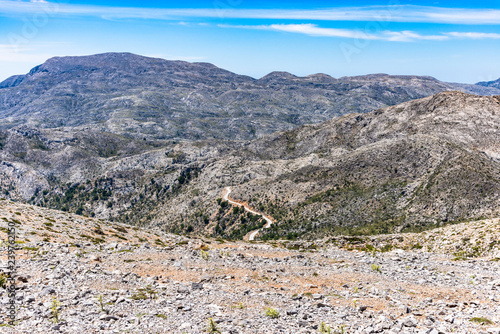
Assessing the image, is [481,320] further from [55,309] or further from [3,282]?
[3,282]

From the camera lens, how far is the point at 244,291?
66.4ft

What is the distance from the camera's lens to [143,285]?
809 inches

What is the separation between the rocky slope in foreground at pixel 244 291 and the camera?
1558cm

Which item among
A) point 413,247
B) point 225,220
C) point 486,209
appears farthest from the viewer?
point 225,220

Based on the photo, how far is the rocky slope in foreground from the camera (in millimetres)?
15578

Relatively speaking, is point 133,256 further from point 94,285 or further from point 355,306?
point 355,306

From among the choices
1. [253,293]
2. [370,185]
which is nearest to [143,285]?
[253,293]

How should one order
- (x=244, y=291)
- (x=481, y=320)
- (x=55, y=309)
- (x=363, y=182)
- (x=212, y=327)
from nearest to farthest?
(x=212, y=327), (x=55, y=309), (x=481, y=320), (x=244, y=291), (x=363, y=182)

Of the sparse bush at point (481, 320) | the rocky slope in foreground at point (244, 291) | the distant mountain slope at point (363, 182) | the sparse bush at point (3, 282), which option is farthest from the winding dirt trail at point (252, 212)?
the sparse bush at point (481, 320)

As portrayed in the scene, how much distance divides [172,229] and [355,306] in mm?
120885

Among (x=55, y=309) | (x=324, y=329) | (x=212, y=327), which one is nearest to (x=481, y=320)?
(x=324, y=329)

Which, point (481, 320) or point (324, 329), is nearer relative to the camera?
point (324, 329)

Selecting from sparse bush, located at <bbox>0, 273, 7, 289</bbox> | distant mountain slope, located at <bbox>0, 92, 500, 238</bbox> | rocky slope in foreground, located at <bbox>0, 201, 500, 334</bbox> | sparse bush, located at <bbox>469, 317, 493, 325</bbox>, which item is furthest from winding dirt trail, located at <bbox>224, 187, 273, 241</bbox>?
sparse bush, located at <bbox>469, 317, 493, 325</bbox>

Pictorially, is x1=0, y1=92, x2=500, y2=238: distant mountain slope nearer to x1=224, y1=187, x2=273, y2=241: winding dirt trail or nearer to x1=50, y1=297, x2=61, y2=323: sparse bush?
x1=224, y1=187, x2=273, y2=241: winding dirt trail
